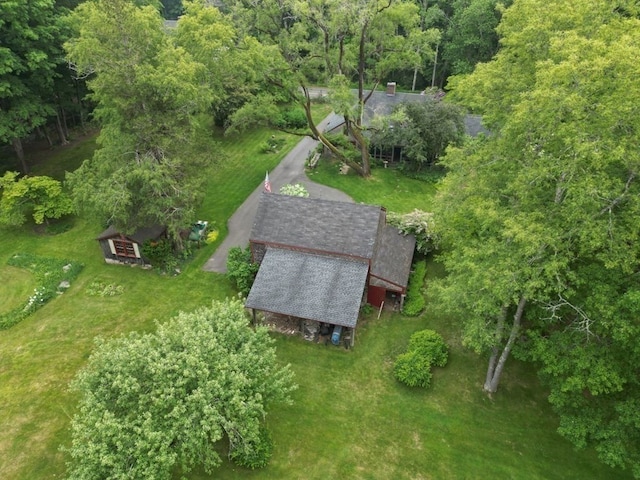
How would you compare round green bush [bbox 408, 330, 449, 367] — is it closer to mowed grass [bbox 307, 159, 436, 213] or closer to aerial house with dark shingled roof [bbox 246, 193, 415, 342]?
aerial house with dark shingled roof [bbox 246, 193, 415, 342]

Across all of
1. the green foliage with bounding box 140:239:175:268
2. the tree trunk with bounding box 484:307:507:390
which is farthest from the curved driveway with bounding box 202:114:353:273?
the tree trunk with bounding box 484:307:507:390

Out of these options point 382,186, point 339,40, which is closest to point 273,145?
point 382,186

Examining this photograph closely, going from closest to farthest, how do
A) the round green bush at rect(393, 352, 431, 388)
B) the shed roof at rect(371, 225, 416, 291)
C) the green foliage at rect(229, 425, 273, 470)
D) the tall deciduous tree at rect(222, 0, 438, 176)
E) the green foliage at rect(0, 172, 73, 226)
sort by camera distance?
the green foliage at rect(229, 425, 273, 470) < the round green bush at rect(393, 352, 431, 388) < the shed roof at rect(371, 225, 416, 291) < the green foliage at rect(0, 172, 73, 226) < the tall deciduous tree at rect(222, 0, 438, 176)

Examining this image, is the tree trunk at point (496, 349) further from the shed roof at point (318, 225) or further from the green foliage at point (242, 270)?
the green foliage at point (242, 270)

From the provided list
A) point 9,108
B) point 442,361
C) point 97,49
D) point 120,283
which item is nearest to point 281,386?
point 442,361

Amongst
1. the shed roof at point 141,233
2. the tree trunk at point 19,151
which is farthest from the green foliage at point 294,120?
the tree trunk at point 19,151

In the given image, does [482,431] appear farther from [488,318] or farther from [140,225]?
[140,225]

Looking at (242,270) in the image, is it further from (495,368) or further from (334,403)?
(495,368)
